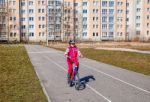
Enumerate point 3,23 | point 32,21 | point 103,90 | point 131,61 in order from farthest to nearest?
point 32,21, point 3,23, point 131,61, point 103,90

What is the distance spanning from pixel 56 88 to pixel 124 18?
288ft

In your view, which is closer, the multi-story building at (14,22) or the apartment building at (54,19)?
the multi-story building at (14,22)

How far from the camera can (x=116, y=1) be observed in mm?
99312

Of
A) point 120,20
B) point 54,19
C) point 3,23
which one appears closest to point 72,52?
point 3,23

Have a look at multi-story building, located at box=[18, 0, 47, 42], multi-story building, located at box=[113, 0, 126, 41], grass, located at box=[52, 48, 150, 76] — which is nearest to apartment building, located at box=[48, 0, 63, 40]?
multi-story building, located at box=[18, 0, 47, 42]

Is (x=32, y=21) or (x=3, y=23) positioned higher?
(x=32, y=21)

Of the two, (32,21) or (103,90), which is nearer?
(103,90)

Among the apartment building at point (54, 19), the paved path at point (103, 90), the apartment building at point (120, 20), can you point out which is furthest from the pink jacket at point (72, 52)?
the apartment building at point (120, 20)

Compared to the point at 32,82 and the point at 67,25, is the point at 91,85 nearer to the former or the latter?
the point at 32,82

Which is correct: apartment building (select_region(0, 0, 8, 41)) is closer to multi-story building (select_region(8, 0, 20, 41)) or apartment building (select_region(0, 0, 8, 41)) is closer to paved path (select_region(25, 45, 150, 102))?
multi-story building (select_region(8, 0, 20, 41))

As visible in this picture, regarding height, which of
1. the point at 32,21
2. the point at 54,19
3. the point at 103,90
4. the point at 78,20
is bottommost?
the point at 103,90

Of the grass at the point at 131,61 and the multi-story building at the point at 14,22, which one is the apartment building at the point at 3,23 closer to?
the multi-story building at the point at 14,22

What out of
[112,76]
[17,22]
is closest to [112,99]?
[112,76]

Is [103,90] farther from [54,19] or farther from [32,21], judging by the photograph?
[54,19]
